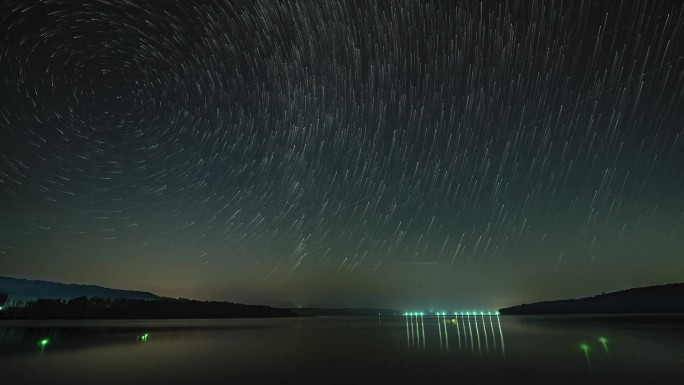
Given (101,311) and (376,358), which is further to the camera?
(101,311)

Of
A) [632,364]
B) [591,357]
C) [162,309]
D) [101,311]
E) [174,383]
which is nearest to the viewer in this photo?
[174,383]

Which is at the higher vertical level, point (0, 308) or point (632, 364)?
point (0, 308)

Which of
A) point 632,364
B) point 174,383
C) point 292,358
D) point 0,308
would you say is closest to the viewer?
point 174,383

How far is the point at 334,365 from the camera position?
28.3m

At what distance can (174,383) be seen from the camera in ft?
68.1

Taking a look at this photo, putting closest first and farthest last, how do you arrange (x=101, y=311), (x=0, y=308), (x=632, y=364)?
(x=632, y=364) → (x=0, y=308) → (x=101, y=311)

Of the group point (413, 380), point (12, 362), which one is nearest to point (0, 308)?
point (12, 362)

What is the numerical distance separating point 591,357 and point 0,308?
17090 centimetres

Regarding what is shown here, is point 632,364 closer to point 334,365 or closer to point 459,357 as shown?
point 459,357

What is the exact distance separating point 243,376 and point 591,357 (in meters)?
24.9

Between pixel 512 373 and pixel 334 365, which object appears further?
pixel 334 365

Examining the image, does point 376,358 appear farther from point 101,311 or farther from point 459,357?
point 101,311

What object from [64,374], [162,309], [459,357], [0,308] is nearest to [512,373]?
[459,357]

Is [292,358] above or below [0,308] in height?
below
